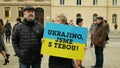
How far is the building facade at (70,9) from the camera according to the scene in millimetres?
79125

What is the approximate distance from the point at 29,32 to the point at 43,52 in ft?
1.64

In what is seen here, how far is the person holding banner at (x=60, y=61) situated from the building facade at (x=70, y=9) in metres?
70.3

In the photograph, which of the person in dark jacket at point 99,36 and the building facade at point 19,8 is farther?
the building facade at point 19,8

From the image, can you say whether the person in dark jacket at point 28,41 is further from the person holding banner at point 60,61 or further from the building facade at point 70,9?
the building facade at point 70,9

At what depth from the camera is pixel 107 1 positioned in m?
79.6

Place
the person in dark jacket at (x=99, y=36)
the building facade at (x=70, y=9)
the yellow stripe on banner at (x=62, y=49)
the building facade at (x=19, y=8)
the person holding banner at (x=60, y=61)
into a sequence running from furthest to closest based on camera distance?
the building facade at (x=19, y=8), the building facade at (x=70, y=9), the person in dark jacket at (x=99, y=36), the yellow stripe on banner at (x=62, y=49), the person holding banner at (x=60, y=61)

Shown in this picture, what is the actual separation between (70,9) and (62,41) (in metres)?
70.9

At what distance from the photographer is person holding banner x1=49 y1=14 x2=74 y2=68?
27.8 feet

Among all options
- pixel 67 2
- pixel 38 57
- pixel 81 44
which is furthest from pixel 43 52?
pixel 67 2

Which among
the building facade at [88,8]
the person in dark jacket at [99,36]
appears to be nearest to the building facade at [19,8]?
the building facade at [88,8]

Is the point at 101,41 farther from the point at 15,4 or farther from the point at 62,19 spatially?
the point at 15,4

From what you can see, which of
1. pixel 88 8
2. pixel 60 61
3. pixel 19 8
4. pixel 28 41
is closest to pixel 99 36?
pixel 28 41

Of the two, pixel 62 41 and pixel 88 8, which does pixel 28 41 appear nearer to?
pixel 62 41

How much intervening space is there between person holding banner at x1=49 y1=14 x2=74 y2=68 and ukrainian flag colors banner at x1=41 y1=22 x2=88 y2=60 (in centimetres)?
13
